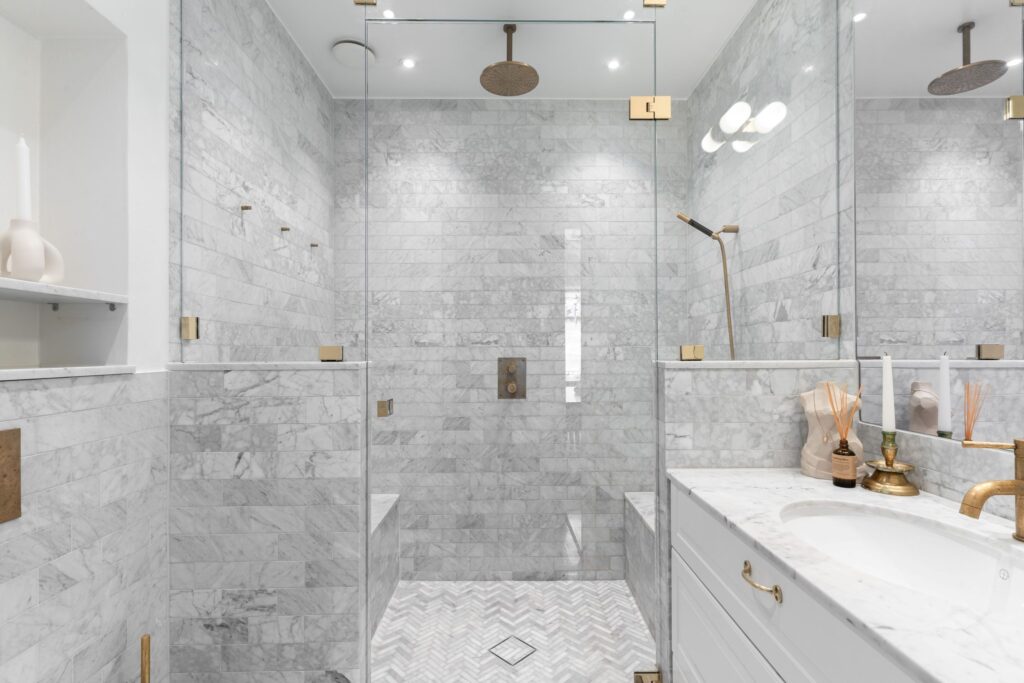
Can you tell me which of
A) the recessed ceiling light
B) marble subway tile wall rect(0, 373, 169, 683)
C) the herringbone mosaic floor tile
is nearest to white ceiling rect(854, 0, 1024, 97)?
the recessed ceiling light

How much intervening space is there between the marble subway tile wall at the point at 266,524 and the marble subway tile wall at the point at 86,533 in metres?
0.07

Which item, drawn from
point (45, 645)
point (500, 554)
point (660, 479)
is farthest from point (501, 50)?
point (45, 645)

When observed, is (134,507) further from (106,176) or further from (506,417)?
(506,417)

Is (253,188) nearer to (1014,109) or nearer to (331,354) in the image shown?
(331,354)

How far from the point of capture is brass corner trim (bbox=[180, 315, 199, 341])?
5.24 feet

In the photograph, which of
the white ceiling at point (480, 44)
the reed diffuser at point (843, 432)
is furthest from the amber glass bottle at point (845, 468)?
the white ceiling at point (480, 44)

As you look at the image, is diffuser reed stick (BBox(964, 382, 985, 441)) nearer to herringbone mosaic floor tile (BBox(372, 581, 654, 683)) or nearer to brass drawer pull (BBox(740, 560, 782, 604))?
brass drawer pull (BBox(740, 560, 782, 604))

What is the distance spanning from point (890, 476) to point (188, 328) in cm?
224

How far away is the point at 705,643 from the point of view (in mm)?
1259

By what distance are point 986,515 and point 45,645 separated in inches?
89.9

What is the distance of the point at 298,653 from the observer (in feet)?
5.06

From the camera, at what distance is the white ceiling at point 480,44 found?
67.1 inches

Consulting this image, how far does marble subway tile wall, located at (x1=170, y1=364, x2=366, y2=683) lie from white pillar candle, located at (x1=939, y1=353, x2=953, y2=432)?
168 centimetres

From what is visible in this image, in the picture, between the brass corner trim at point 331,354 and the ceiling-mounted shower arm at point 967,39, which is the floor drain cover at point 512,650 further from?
the ceiling-mounted shower arm at point 967,39
